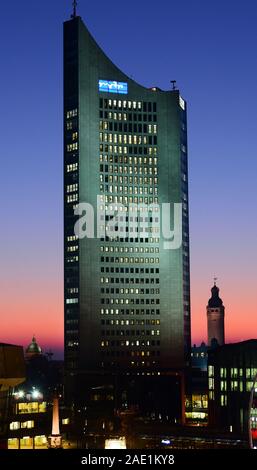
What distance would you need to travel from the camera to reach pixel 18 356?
7575cm
